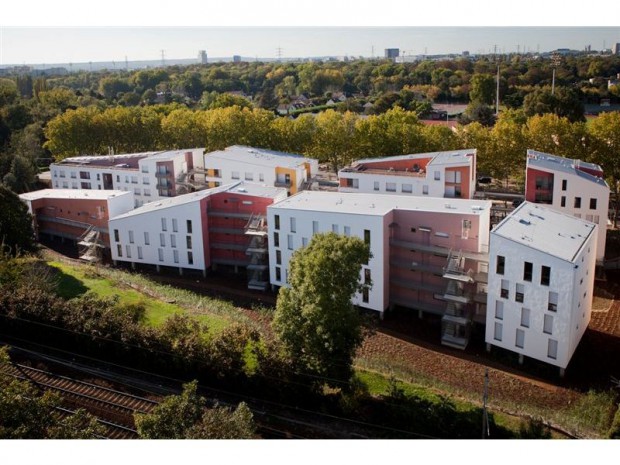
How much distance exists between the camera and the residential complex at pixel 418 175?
1264 inches

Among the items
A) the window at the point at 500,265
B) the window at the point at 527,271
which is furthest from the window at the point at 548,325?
the window at the point at 500,265

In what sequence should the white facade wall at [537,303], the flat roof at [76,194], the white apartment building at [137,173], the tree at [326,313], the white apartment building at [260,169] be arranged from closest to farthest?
the tree at [326,313]
the white facade wall at [537,303]
the flat roof at [76,194]
the white apartment building at [260,169]
the white apartment building at [137,173]

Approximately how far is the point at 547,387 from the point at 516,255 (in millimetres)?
4327

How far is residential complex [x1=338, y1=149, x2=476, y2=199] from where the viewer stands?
32094 mm

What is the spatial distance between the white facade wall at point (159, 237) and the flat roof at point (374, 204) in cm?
497

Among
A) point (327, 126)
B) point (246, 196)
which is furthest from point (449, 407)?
point (327, 126)

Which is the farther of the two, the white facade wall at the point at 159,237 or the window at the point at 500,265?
the white facade wall at the point at 159,237

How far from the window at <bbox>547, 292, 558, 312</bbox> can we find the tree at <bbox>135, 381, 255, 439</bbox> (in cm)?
1087

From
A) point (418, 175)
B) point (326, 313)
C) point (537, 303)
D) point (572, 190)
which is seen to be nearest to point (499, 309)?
point (537, 303)

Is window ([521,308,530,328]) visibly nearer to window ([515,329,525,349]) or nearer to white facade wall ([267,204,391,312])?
window ([515,329,525,349])

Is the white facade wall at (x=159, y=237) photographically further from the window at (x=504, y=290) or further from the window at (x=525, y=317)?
the window at (x=525, y=317)

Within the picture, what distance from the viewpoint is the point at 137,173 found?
3859 centimetres

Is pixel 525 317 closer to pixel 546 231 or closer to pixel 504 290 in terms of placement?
pixel 504 290

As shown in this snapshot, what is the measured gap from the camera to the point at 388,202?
25625mm
